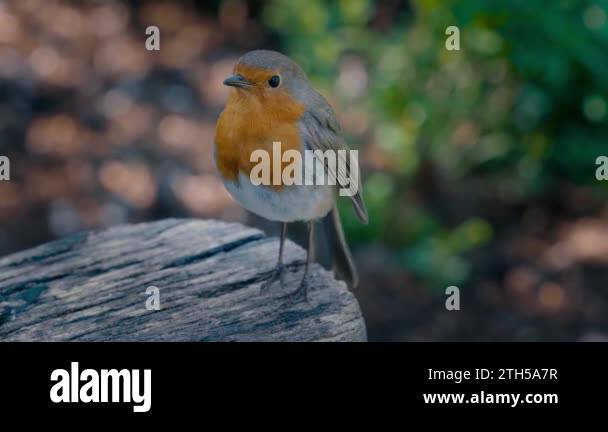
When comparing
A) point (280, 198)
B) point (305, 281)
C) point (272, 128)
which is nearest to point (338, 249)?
point (305, 281)

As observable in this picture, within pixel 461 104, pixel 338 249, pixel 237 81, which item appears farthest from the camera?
pixel 461 104

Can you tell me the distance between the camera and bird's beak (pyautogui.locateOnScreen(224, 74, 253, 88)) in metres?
1.90

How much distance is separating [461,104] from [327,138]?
4.87 ft

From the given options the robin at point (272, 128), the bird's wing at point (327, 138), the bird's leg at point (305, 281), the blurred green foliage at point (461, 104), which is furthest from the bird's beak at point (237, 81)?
the blurred green foliage at point (461, 104)

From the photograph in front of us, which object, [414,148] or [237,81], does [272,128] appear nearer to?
[237,81]

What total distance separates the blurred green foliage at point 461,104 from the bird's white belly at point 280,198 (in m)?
1.28

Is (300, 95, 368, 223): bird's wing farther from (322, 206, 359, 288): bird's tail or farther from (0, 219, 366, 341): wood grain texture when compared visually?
(0, 219, 366, 341): wood grain texture

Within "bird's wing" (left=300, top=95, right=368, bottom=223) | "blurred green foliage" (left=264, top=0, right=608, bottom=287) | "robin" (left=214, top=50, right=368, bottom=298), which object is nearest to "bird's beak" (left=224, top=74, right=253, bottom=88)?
"robin" (left=214, top=50, right=368, bottom=298)

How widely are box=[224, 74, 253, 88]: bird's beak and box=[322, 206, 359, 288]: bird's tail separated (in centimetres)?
56

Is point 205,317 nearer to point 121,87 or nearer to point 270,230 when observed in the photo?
point 270,230

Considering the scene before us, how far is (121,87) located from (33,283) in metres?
1.93

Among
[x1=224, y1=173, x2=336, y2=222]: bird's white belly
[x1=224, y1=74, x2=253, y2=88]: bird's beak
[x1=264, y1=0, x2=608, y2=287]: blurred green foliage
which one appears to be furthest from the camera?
[x1=264, y1=0, x2=608, y2=287]: blurred green foliage

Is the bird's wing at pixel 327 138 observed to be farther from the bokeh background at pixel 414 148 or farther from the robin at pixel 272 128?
the bokeh background at pixel 414 148

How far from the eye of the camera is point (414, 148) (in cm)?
351
